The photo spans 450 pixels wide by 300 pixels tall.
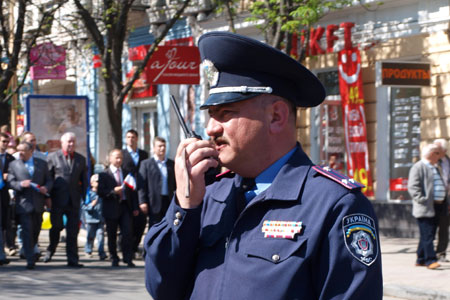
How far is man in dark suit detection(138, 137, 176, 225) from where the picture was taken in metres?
13.6

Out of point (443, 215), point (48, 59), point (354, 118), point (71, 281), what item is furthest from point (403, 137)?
point (48, 59)

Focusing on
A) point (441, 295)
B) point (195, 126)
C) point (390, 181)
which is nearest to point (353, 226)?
point (441, 295)

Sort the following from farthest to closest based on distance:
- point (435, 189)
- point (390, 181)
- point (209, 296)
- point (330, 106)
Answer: point (330, 106) < point (390, 181) < point (435, 189) < point (209, 296)

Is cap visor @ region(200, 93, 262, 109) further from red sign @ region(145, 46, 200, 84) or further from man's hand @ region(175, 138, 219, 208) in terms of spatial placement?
red sign @ region(145, 46, 200, 84)

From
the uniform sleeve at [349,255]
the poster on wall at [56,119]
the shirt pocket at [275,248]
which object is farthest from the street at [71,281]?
the uniform sleeve at [349,255]

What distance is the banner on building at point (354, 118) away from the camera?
18109 millimetres

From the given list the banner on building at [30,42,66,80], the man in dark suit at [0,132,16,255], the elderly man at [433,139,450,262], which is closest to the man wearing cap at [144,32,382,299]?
the elderly man at [433,139,450,262]

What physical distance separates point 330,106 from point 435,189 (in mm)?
6500

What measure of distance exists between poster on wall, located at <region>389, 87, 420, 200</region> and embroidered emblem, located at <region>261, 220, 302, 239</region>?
1513 cm

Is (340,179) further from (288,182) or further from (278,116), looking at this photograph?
(278,116)

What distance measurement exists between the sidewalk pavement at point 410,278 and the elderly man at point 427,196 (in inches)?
10.5

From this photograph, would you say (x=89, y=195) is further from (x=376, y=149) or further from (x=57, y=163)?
(x=376, y=149)

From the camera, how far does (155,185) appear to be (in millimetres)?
13656

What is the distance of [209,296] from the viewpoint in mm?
2611
